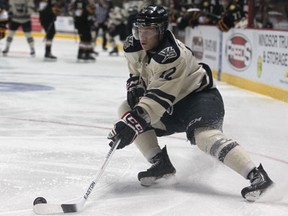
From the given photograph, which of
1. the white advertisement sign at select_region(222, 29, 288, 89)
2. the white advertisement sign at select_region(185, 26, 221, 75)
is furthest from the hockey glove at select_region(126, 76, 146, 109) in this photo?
the white advertisement sign at select_region(185, 26, 221, 75)

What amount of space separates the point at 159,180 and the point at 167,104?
461 mm

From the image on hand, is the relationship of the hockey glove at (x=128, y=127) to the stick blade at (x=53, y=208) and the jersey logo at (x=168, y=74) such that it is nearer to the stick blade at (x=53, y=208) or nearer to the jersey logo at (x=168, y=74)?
the jersey logo at (x=168, y=74)

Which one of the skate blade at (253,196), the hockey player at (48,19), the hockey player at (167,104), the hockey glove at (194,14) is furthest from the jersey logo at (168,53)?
the hockey player at (48,19)

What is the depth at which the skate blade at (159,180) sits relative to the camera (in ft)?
8.95

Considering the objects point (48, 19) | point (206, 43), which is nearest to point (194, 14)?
point (206, 43)

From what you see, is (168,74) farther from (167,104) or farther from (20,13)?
(20,13)

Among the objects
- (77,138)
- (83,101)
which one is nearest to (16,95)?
(83,101)

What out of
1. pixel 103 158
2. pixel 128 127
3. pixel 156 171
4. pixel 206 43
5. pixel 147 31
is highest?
pixel 147 31

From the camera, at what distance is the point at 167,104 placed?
97.0 inches

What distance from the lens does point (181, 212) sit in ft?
7.64

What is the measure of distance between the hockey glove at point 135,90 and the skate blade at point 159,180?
0.34 m

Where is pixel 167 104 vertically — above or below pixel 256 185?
above

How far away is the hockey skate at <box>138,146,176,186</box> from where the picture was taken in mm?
2723

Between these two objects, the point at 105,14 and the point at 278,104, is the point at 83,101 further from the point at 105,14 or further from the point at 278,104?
the point at 105,14
